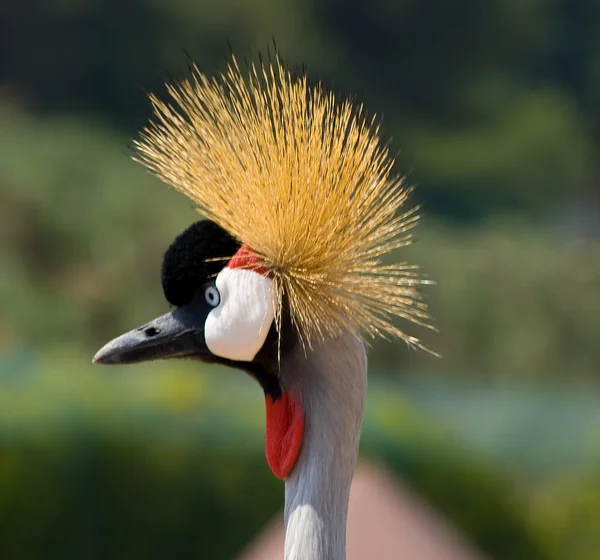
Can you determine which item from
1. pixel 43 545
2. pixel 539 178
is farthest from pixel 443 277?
pixel 43 545

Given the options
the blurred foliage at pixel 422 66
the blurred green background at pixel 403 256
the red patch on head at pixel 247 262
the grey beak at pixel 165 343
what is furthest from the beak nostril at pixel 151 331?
the blurred foliage at pixel 422 66

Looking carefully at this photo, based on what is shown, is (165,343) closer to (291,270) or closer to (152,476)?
(291,270)

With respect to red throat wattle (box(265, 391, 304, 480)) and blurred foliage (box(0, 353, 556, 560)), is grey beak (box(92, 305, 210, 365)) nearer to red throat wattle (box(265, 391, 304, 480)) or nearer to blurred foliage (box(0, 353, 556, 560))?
red throat wattle (box(265, 391, 304, 480))

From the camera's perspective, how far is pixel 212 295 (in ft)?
4.11

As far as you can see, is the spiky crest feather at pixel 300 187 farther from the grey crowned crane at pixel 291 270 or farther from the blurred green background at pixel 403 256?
the blurred green background at pixel 403 256

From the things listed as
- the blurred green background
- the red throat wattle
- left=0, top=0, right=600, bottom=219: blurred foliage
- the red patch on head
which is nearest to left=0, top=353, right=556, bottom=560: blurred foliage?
the blurred green background

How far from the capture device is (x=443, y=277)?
4.58 metres

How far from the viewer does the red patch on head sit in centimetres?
122

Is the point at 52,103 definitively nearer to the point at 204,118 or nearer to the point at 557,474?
the point at 557,474

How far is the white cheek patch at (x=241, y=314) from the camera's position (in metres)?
1.22

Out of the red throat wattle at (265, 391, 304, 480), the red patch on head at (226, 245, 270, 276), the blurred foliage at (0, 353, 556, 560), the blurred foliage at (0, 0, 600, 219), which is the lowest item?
the blurred foliage at (0, 353, 556, 560)

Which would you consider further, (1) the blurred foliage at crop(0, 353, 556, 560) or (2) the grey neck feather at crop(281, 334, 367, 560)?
(1) the blurred foliage at crop(0, 353, 556, 560)

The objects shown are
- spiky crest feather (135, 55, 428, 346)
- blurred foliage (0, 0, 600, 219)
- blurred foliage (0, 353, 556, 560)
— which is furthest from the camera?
blurred foliage (0, 0, 600, 219)

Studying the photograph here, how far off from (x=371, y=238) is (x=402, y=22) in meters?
4.27
